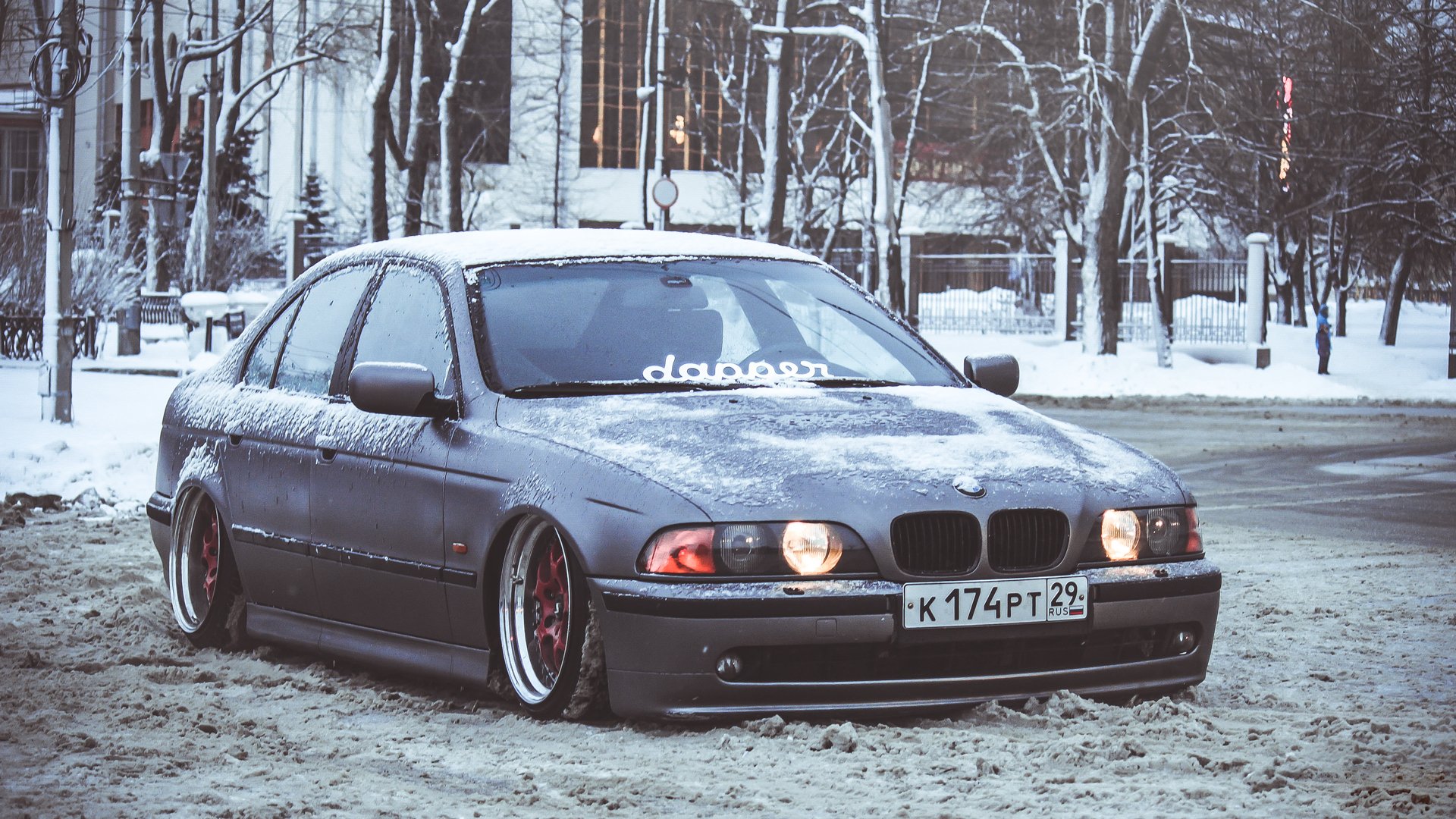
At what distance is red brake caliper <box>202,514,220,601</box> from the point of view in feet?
24.3

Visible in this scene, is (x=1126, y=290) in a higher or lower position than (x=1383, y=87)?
lower

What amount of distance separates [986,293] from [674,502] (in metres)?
40.4

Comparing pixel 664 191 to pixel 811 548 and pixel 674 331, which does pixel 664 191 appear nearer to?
pixel 674 331

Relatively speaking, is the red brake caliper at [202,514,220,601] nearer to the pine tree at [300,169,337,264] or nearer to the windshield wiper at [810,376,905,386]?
the windshield wiper at [810,376,905,386]

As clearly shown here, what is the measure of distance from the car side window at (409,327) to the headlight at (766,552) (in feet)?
4.33

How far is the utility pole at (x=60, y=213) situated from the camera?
59.8 feet

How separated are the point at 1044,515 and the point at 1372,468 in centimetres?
1157

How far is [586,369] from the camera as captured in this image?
6172 millimetres

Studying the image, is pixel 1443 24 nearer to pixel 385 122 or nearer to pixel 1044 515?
pixel 385 122

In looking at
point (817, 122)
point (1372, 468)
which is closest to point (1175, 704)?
point (1372, 468)

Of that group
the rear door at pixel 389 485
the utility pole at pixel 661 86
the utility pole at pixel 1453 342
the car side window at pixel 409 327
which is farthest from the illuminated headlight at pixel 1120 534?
the utility pole at pixel 661 86

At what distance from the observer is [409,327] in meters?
6.68

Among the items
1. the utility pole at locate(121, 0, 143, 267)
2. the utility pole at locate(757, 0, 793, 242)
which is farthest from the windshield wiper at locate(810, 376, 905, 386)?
the utility pole at locate(757, 0, 793, 242)

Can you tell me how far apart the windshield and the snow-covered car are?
1 cm
